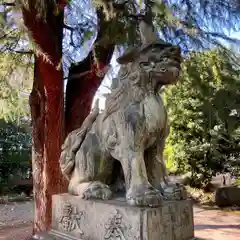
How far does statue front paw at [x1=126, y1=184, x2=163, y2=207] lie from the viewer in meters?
1.78

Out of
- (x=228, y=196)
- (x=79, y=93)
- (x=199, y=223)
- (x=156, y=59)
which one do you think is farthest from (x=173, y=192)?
(x=228, y=196)

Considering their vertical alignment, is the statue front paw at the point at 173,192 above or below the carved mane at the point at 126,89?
below

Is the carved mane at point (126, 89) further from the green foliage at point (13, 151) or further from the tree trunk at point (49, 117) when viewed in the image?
the green foliage at point (13, 151)

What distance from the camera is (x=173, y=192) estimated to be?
2.04 m

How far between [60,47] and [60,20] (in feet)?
1.21

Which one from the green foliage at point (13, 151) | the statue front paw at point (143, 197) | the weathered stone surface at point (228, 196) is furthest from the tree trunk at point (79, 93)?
the green foliage at point (13, 151)

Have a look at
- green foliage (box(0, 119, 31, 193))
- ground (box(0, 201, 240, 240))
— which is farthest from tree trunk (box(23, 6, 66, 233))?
green foliage (box(0, 119, 31, 193))

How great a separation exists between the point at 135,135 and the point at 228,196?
20.5ft

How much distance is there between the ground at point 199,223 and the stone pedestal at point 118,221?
2.92 metres

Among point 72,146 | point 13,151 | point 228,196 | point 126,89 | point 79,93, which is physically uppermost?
point 79,93

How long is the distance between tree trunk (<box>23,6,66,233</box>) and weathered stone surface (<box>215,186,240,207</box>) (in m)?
4.70

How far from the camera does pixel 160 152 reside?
213cm

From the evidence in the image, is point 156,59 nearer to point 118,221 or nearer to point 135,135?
point 135,135

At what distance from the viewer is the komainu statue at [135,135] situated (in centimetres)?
194
